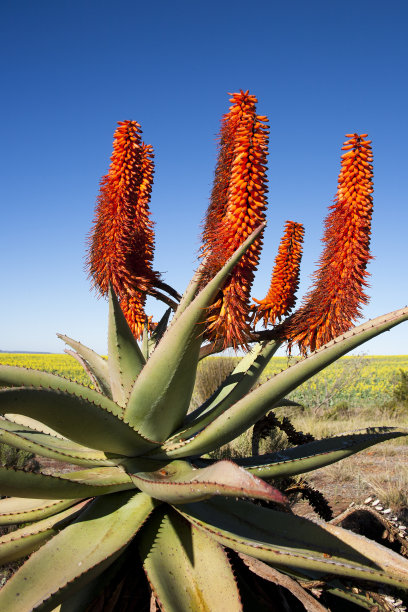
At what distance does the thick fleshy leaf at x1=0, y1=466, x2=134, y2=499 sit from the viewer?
4.68 ft

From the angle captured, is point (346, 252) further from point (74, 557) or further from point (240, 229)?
point (74, 557)

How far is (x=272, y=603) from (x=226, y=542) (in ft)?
1.50

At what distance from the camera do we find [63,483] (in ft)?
5.00

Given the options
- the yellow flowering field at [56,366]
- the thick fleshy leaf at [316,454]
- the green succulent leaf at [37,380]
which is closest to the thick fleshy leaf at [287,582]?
the thick fleshy leaf at [316,454]

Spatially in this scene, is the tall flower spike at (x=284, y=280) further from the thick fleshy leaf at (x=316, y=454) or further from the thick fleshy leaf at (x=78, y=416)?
the thick fleshy leaf at (x=78, y=416)

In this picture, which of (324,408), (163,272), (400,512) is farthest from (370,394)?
(163,272)

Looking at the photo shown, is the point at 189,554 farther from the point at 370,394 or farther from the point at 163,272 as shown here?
the point at 370,394

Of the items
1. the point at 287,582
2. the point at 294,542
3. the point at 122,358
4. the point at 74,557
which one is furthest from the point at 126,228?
the point at 287,582

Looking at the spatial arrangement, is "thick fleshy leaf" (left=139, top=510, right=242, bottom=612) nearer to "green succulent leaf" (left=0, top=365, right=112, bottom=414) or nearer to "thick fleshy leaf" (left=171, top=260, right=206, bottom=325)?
"green succulent leaf" (left=0, top=365, right=112, bottom=414)

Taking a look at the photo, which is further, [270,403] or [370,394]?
[370,394]

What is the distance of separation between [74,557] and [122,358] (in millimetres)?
799

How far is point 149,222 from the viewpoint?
236 centimetres

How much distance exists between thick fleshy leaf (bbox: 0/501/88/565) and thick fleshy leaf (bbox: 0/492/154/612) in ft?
0.42

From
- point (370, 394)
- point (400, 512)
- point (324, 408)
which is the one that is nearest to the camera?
point (400, 512)
